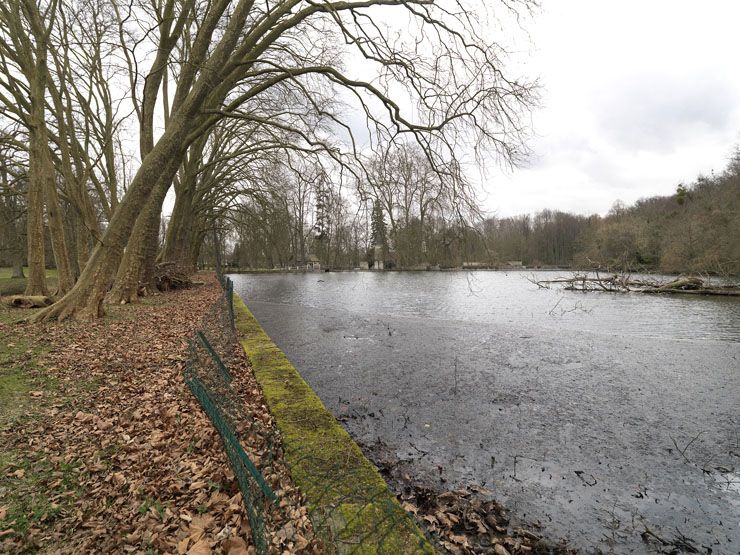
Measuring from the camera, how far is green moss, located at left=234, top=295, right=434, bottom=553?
2275mm

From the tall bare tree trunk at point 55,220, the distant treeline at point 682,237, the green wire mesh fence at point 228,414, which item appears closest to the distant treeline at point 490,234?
the distant treeline at point 682,237

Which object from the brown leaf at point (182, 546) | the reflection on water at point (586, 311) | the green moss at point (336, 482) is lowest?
the reflection on water at point (586, 311)

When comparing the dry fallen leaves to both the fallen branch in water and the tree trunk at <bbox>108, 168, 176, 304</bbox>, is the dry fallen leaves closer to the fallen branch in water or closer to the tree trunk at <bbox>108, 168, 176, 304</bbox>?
the tree trunk at <bbox>108, 168, 176, 304</bbox>

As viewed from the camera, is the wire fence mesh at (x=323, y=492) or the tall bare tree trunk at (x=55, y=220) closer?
the wire fence mesh at (x=323, y=492)

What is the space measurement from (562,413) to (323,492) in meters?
3.84

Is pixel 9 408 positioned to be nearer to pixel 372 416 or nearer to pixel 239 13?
pixel 372 416

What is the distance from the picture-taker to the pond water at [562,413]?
324 centimetres

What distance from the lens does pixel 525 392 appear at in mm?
5984

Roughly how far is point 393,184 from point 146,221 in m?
8.05

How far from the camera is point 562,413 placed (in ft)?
17.0

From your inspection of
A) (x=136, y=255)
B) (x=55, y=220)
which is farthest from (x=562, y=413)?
(x=55, y=220)

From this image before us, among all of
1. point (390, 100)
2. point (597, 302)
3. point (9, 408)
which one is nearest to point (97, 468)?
point (9, 408)

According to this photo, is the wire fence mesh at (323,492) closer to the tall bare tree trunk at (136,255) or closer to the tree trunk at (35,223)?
the tall bare tree trunk at (136,255)

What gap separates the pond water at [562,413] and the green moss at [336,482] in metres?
0.68
